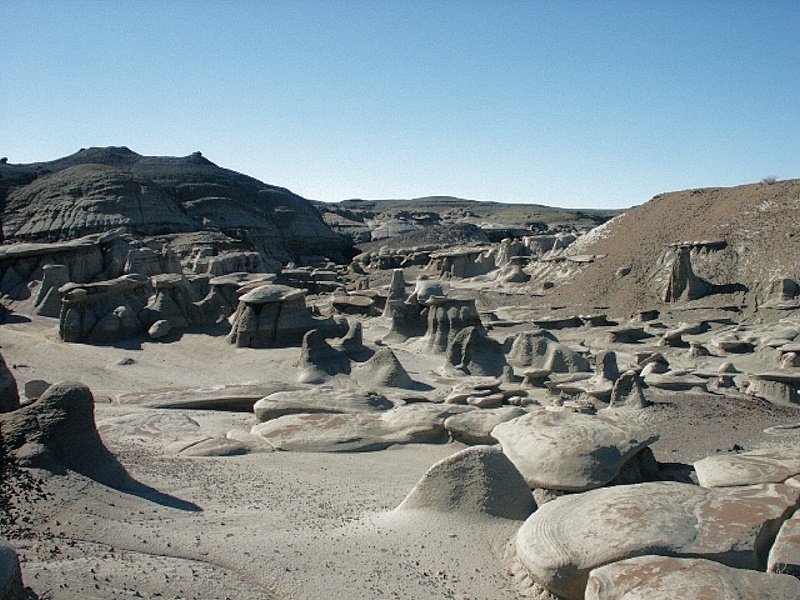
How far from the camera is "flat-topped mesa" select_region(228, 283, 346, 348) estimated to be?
1516 cm

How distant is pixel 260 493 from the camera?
5566 mm

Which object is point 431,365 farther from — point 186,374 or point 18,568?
point 18,568

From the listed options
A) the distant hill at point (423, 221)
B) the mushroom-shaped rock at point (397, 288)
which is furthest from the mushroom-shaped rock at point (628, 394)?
the distant hill at point (423, 221)

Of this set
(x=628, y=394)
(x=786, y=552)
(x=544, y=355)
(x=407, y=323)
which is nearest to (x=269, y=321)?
(x=407, y=323)

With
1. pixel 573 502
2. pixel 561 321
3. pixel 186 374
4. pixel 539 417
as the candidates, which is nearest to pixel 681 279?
pixel 561 321

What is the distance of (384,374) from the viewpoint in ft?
39.8

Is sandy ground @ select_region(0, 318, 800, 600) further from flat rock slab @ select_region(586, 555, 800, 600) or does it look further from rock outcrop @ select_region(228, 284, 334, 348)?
rock outcrop @ select_region(228, 284, 334, 348)

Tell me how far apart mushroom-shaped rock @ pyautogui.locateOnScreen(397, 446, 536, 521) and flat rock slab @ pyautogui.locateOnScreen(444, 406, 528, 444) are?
221 cm

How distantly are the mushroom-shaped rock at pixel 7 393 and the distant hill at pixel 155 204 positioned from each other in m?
31.9

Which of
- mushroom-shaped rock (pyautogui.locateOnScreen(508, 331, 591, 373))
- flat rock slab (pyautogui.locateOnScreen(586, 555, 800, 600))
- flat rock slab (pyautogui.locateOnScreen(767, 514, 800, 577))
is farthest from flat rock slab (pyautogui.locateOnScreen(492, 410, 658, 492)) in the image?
mushroom-shaped rock (pyautogui.locateOnScreen(508, 331, 591, 373))

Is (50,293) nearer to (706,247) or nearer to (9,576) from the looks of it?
(9,576)

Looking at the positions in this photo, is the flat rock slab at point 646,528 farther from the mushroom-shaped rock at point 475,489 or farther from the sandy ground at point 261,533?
the mushroom-shaped rock at point 475,489

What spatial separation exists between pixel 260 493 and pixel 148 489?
0.87 m

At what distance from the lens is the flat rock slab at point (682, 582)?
3285 mm
